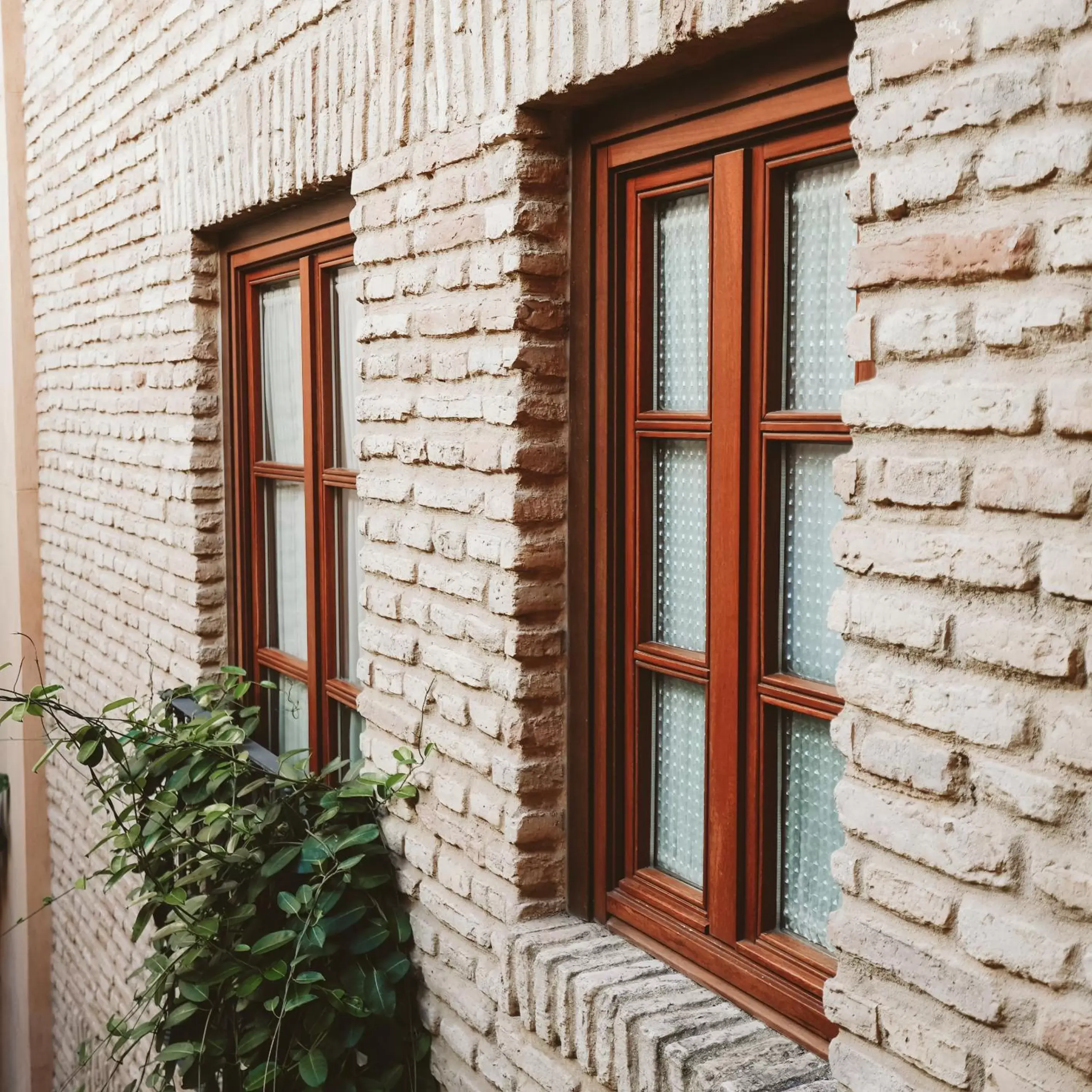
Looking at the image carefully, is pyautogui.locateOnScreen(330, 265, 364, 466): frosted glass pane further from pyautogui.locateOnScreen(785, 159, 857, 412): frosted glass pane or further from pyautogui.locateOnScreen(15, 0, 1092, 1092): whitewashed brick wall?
pyautogui.locateOnScreen(785, 159, 857, 412): frosted glass pane

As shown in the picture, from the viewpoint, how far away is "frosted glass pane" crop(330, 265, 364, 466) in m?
3.54

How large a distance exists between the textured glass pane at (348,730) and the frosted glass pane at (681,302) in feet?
5.19

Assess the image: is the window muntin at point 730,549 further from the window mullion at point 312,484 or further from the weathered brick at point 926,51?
the window mullion at point 312,484

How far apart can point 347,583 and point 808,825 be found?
72.5 inches

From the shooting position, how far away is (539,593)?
2.54 meters

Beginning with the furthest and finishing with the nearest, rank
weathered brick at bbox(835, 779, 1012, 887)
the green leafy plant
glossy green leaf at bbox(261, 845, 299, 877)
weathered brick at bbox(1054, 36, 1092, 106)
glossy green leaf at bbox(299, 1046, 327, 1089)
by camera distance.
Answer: glossy green leaf at bbox(261, 845, 299, 877) < the green leafy plant < glossy green leaf at bbox(299, 1046, 327, 1089) < weathered brick at bbox(835, 779, 1012, 887) < weathered brick at bbox(1054, 36, 1092, 106)

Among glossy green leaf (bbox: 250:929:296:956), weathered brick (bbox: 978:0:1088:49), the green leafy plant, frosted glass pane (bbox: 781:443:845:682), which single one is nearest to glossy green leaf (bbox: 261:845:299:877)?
the green leafy plant

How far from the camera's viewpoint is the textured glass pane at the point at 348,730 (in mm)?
3605

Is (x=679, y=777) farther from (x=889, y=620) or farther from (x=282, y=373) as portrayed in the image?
(x=282, y=373)

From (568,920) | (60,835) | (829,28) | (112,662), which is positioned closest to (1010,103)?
(829,28)

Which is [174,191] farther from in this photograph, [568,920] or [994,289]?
[994,289]

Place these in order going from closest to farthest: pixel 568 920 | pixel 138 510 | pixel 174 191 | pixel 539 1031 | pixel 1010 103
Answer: pixel 1010 103 → pixel 539 1031 → pixel 568 920 → pixel 174 191 → pixel 138 510

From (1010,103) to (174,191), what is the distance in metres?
3.29

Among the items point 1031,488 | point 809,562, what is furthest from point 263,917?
point 1031,488
